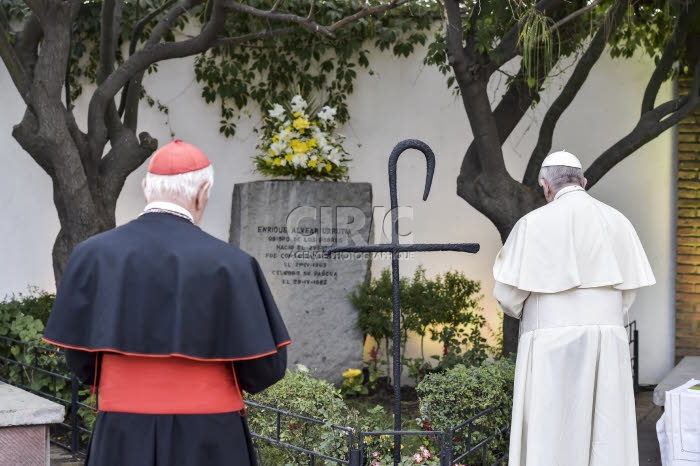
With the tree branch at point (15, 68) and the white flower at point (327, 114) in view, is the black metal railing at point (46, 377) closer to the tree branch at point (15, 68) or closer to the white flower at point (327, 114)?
the tree branch at point (15, 68)

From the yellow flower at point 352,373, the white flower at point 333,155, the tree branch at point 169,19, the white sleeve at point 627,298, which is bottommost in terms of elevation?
the yellow flower at point 352,373

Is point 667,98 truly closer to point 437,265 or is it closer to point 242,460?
point 437,265

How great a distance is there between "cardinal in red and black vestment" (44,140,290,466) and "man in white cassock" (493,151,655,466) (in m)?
1.82

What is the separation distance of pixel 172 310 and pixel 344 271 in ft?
17.9

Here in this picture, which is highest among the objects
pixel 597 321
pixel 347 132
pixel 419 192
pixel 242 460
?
pixel 347 132

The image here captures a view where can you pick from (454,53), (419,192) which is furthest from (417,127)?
(454,53)

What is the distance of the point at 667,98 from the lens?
8.64 meters

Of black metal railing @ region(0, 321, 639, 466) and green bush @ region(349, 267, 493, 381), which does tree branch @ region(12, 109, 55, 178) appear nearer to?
black metal railing @ region(0, 321, 639, 466)

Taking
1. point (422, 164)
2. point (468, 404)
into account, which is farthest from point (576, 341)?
point (422, 164)

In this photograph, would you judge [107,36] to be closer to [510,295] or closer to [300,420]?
[300,420]

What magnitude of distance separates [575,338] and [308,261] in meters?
4.10

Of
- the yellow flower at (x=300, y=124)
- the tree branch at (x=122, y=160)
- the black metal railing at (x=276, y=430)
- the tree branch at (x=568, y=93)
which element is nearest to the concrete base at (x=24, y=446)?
the black metal railing at (x=276, y=430)

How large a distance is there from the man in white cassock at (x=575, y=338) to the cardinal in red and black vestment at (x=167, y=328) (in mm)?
1815

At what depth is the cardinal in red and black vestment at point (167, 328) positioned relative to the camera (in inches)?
113
